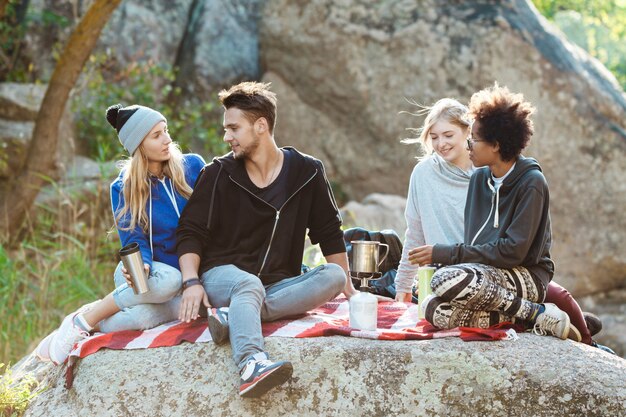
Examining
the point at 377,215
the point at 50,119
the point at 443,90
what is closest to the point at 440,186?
the point at 377,215

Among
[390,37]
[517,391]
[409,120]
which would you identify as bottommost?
[517,391]

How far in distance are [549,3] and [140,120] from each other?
39.2ft

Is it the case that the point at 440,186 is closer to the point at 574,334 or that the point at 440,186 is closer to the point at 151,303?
the point at 574,334

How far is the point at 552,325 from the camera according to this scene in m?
4.02

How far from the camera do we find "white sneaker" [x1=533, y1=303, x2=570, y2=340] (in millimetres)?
4023

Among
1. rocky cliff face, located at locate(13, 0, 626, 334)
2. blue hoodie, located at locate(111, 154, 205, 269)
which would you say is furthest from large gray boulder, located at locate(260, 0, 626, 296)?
blue hoodie, located at locate(111, 154, 205, 269)

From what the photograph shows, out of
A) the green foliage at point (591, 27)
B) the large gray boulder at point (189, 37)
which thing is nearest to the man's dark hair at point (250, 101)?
the large gray boulder at point (189, 37)

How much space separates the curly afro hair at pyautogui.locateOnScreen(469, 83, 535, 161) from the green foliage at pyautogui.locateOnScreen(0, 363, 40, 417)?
2.28 metres

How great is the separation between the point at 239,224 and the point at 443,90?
176 inches

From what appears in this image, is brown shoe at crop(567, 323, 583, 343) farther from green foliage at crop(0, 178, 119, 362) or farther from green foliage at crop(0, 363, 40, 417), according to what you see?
green foliage at crop(0, 178, 119, 362)

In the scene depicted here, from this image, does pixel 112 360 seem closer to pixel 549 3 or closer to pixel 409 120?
pixel 409 120

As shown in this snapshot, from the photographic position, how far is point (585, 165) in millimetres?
8141

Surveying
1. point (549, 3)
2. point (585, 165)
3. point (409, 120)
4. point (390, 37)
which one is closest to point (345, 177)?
point (409, 120)

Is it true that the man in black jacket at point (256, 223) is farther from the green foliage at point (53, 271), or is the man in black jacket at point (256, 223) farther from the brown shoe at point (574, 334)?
the green foliage at point (53, 271)
